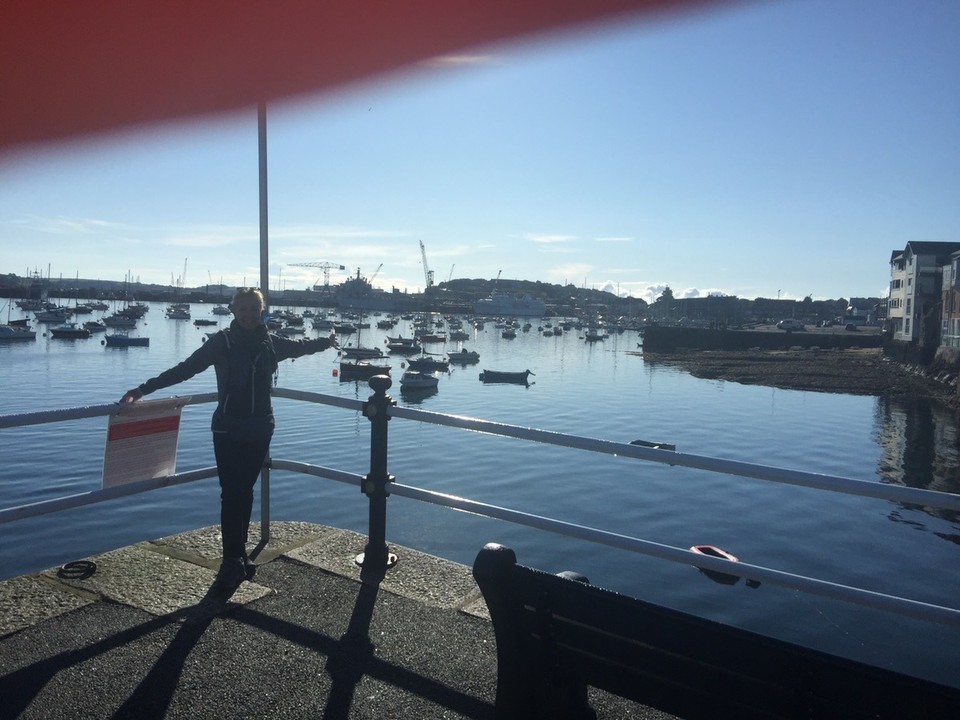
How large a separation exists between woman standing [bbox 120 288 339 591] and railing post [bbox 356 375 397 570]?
2.16 ft

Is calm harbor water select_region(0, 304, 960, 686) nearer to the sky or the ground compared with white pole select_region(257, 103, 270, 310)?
nearer to the ground

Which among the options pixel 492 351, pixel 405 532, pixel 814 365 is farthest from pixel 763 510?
pixel 492 351

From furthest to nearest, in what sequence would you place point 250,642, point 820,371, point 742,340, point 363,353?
1. point 742,340
2. point 363,353
3. point 820,371
4. point 250,642

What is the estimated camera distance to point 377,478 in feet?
17.2

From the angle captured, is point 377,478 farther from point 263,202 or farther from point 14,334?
point 14,334

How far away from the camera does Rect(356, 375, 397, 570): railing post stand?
17.0ft

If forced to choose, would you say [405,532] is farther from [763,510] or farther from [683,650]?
[683,650]

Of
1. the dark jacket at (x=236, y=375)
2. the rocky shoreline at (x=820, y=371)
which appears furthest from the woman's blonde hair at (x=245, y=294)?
the rocky shoreline at (x=820, y=371)

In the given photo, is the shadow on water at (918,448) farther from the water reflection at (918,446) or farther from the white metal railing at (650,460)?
the white metal railing at (650,460)

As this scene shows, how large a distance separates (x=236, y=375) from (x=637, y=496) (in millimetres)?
29000

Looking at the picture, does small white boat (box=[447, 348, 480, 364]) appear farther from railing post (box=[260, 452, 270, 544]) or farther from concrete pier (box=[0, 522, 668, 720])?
concrete pier (box=[0, 522, 668, 720])

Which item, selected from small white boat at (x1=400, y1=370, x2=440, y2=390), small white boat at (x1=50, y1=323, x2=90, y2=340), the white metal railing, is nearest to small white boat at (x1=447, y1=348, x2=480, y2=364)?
small white boat at (x1=400, y1=370, x2=440, y2=390)

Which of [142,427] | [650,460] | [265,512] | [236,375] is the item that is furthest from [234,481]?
[650,460]

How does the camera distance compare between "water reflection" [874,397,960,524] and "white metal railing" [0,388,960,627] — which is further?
"water reflection" [874,397,960,524]
